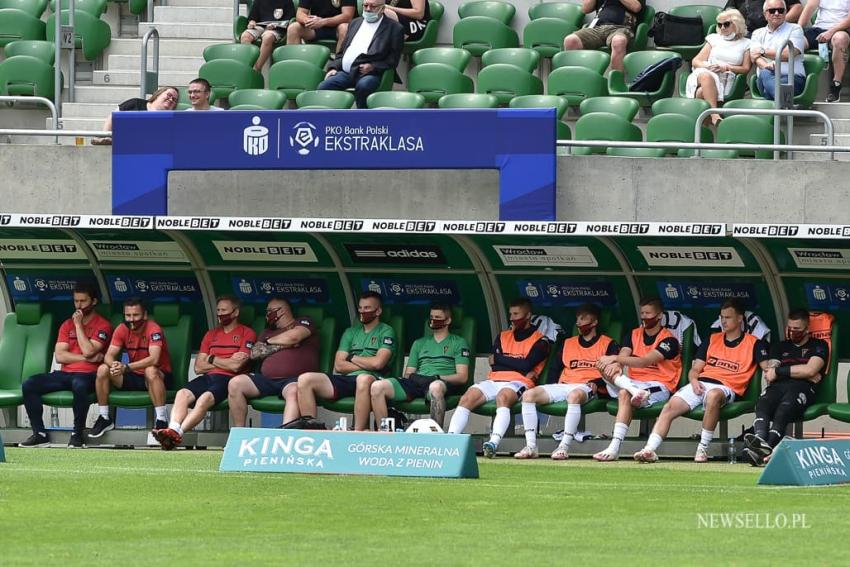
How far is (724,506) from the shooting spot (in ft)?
32.8

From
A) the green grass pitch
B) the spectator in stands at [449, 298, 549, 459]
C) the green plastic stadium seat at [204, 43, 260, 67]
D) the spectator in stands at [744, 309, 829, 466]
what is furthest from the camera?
the green plastic stadium seat at [204, 43, 260, 67]

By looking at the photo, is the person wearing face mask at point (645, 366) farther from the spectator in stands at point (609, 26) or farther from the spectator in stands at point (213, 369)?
the spectator in stands at point (609, 26)

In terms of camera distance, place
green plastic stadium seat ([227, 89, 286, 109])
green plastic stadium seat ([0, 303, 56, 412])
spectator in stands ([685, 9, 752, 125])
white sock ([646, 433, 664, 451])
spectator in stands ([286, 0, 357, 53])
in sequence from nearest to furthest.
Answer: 1. white sock ([646, 433, 664, 451])
2. green plastic stadium seat ([0, 303, 56, 412])
3. spectator in stands ([685, 9, 752, 125])
4. green plastic stadium seat ([227, 89, 286, 109])
5. spectator in stands ([286, 0, 357, 53])

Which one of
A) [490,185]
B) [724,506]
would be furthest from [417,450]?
[490,185]

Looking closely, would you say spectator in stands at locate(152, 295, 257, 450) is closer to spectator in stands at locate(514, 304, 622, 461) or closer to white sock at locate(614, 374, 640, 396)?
spectator in stands at locate(514, 304, 622, 461)

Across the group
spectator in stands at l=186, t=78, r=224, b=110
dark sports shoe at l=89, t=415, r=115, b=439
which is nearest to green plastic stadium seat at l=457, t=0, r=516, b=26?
spectator in stands at l=186, t=78, r=224, b=110

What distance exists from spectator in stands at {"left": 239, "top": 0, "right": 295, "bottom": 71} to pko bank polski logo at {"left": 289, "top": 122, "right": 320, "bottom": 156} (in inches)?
175

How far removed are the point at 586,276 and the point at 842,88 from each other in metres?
5.33

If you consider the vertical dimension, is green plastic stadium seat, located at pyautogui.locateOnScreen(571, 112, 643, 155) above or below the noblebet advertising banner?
above

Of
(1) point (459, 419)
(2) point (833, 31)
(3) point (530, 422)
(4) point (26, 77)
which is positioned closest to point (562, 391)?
(3) point (530, 422)

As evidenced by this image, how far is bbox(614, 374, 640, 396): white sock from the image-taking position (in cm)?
1482

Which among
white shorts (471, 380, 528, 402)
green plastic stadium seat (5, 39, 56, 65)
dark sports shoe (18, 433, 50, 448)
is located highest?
green plastic stadium seat (5, 39, 56, 65)

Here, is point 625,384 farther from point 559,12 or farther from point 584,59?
point 559,12

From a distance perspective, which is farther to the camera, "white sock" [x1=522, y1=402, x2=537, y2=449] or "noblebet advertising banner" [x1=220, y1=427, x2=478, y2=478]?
"white sock" [x1=522, y1=402, x2=537, y2=449]
